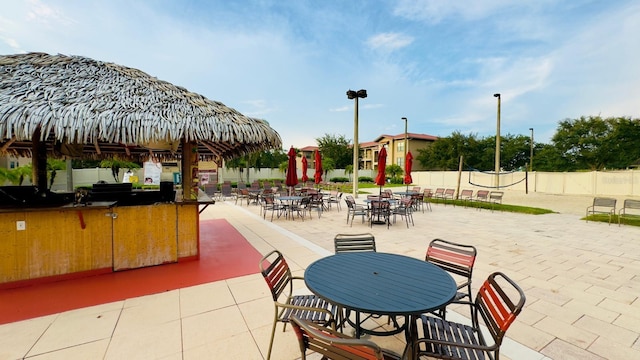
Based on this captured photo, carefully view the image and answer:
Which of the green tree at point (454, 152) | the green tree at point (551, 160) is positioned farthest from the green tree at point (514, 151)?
the green tree at point (551, 160)

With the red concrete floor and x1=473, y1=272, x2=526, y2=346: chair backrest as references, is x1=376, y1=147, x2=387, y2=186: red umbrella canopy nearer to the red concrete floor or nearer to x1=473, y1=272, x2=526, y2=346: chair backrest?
the red concrete floor

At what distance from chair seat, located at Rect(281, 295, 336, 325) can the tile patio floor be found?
34 cm

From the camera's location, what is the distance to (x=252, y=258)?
4.89 metres

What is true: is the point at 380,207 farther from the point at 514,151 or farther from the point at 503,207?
the point at 514,151

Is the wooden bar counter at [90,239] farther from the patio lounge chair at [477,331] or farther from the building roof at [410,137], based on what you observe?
the building roof at [410,137]

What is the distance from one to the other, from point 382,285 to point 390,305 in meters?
0.31

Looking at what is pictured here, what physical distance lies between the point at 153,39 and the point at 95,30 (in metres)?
1.57

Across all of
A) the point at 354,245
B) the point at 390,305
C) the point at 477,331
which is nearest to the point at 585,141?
the point at 354,245

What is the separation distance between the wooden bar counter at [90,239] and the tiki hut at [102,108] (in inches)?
44.2

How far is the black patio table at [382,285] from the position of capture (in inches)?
67.6

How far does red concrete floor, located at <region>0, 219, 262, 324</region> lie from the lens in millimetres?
3062

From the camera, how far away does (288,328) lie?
2658 millimetres

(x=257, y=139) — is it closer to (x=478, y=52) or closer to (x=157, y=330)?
(x=157, y=330)

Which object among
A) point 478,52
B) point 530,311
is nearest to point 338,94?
point 478,52
